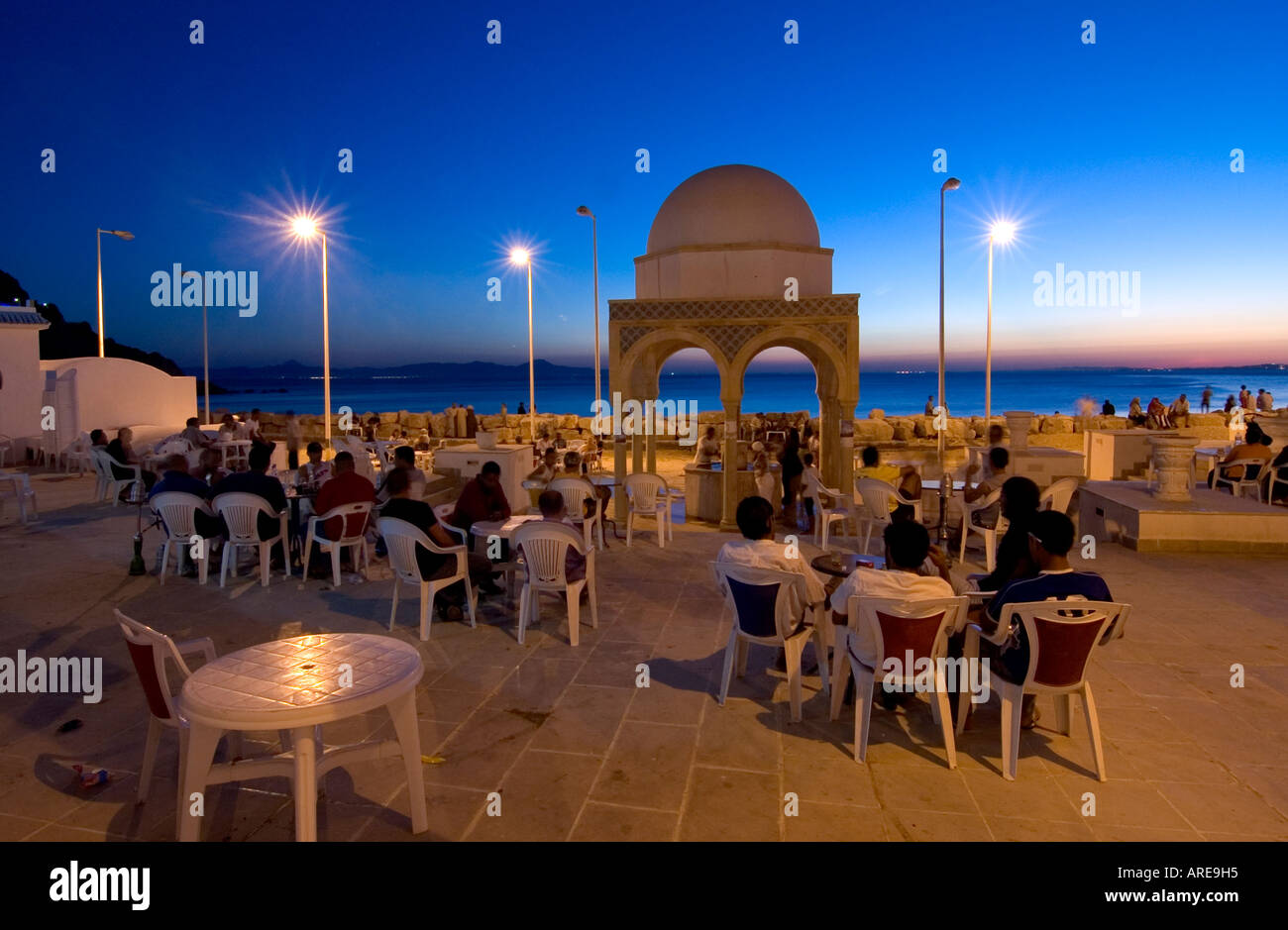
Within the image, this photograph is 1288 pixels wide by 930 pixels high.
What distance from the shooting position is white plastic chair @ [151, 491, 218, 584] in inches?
303

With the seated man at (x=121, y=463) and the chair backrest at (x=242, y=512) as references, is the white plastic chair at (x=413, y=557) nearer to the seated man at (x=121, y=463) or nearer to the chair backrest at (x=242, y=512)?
the chair backrest at (x=242, y=512)

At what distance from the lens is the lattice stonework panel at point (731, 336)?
11.1m

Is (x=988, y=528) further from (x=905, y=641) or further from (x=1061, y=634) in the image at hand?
(x=905, y=641)

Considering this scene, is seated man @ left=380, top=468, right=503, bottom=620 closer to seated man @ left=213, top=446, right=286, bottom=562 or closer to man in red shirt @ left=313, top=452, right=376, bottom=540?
man in red shirt @ left=313, top=452, right=376, bottom=540

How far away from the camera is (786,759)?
161 inches

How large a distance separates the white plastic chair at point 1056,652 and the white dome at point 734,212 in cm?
866

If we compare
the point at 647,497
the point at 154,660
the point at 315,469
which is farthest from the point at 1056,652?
the point at 315,469

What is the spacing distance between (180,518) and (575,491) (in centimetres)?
399

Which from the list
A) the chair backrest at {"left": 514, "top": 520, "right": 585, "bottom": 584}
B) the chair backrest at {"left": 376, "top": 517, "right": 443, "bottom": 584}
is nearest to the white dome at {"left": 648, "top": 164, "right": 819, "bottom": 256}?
the chair backrest at {"left": 514, "top": 520, "right": 585, "bottom": 584}

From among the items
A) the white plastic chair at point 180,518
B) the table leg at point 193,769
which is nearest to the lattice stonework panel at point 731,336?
the white plastic chair at point 180,518

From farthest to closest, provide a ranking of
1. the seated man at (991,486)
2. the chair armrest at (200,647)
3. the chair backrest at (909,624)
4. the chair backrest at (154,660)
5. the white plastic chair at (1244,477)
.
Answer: the white plastic chair at (1244,477) → the seated man at (991,486) → the chair backrest at (909,624) → the chair armrest at (200,647) → the chair backrest at (154,660)

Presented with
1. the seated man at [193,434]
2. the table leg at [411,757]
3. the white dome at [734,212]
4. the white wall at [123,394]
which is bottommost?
the table leg at [411,757]

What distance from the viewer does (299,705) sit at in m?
3.00

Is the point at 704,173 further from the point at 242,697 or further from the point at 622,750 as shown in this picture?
the point at 242,697
